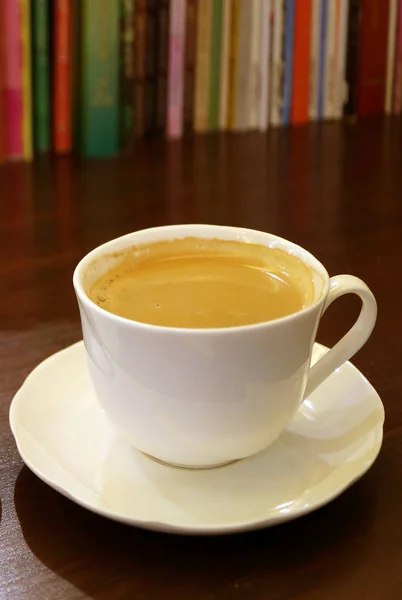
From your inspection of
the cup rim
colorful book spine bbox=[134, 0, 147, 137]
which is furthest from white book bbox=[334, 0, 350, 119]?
the cup rim

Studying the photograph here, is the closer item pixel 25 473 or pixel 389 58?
pixel 25 473

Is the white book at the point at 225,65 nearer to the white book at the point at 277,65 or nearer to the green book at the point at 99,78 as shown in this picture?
the white book at the point at 277,65

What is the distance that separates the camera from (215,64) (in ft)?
4.06

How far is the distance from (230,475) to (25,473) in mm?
111

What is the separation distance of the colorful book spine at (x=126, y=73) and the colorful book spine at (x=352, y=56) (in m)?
0.39

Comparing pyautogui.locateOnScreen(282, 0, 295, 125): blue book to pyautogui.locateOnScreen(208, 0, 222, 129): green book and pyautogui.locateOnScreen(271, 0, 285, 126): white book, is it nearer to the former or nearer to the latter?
pyautogui.locateOnScreen(271, 0, 285, 126): white book

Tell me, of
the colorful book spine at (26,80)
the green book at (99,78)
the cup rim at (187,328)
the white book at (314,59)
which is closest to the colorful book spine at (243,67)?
the white book at (314,59)

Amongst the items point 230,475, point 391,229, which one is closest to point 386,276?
point 391,229

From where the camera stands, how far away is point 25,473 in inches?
16.8

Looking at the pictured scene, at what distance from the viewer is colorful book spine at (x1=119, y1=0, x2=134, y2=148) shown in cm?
112

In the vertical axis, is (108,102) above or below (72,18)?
below

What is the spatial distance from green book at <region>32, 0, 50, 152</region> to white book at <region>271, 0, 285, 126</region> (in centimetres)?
38

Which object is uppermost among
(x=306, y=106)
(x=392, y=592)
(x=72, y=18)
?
(x=72, y=18)

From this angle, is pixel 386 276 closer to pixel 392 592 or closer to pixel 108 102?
pixel 392 592
